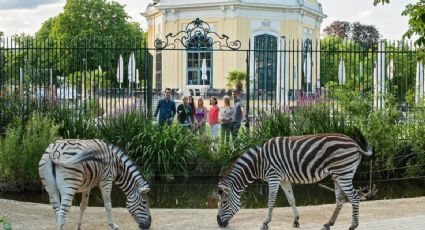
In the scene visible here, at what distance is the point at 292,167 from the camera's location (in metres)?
9.34

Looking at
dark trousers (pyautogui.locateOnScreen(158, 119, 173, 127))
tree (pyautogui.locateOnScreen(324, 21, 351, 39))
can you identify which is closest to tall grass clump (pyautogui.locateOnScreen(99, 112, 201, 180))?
dark trousers (pyautogui.locateOnScreen(158, 119, 173, 127))

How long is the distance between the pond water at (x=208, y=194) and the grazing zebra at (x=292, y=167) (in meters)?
2.55

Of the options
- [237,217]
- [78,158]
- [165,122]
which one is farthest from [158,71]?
[78,158]

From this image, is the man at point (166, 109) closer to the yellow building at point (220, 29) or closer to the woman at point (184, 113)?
the woman at point (184, 113)

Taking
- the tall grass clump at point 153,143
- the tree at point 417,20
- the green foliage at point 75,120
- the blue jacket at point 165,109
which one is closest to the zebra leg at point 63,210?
the tree at point 417,20

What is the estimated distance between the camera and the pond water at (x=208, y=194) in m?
12.3

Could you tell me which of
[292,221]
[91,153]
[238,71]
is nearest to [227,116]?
[292,221]

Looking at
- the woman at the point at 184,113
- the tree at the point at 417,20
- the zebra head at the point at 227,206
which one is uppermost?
the tree at the point at 417,20

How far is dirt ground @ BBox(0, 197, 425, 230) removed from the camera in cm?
952

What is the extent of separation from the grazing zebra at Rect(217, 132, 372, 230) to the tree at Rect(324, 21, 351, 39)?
2300 inches

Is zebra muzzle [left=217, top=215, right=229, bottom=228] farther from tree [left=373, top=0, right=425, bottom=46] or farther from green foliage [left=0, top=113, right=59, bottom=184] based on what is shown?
green foliage [left=0, top=113, right=59, bottom=184]

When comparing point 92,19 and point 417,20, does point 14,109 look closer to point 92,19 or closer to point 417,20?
point 417,20

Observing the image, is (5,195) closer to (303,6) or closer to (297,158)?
(297,158)

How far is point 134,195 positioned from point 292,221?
8.11ft
